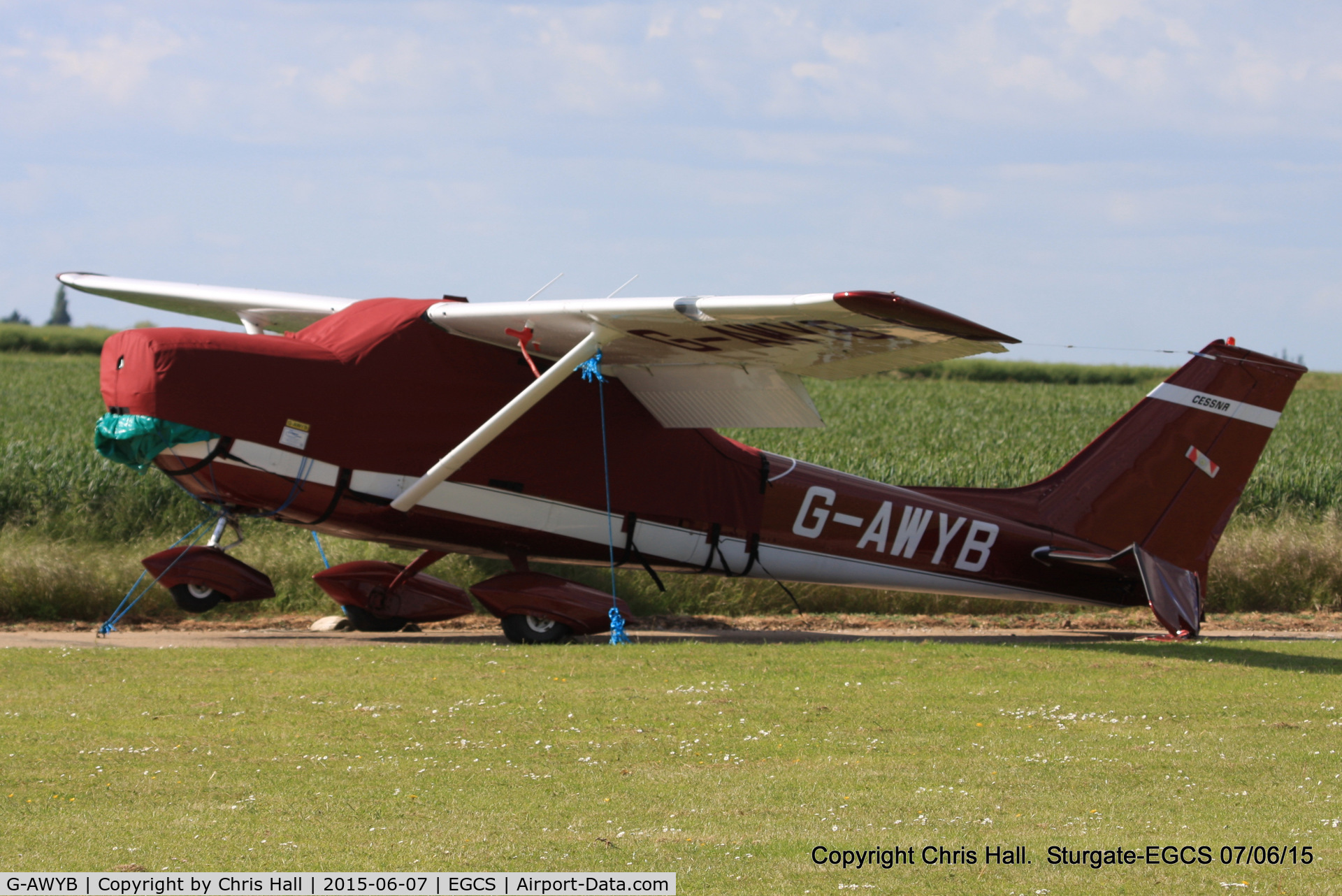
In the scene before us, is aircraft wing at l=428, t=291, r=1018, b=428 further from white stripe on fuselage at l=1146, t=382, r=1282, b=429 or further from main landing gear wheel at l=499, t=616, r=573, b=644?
white stripe on fuselage at l=1146, t=382, r=1282, b=429

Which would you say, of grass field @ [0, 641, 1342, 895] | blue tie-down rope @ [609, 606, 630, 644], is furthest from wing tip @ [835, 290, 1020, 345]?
blue tie-down rope @ [609, 606, 630, 644]

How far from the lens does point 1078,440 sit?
2327 cm

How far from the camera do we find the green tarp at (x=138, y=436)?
10180mm

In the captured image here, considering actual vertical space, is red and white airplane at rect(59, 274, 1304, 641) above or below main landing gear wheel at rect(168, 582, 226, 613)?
above

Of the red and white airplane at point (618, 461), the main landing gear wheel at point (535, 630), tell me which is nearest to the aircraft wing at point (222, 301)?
the red and white airplane at point (618, 461)

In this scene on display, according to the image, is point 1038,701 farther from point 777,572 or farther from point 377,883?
A: point 377,883

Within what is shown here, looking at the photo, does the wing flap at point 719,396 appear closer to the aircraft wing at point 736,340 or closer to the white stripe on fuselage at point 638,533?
the aircraft wing at point 736,340

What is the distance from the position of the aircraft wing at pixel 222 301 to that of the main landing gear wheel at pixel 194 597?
343cm

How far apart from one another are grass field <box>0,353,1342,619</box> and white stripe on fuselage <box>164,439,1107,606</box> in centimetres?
183

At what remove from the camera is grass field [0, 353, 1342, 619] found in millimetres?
12758

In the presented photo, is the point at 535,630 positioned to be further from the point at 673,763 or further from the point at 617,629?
the point at 673,763

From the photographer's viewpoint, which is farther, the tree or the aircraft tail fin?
the tree
